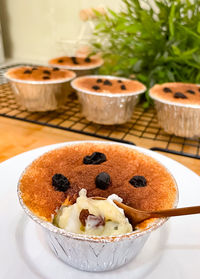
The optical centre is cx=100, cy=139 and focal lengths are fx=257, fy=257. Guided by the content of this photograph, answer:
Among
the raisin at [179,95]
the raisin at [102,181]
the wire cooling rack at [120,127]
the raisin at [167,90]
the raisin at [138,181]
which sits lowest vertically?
the wire cooling rack at [120,127]

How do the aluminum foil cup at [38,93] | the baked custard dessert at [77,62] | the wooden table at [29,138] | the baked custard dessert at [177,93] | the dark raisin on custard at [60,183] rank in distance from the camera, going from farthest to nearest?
the baked custard dessert at [77,62] < the aluminum foil cup at [38,93] < the baked custard dessert at [177,93] < the wooden table at [29,138] < the dark raisin on custard at [60,183]

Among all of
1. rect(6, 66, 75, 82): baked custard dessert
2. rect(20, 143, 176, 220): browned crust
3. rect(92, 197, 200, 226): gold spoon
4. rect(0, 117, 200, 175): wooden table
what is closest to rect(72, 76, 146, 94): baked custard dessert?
rect(6, 66, 75, 82): baked custard dessert

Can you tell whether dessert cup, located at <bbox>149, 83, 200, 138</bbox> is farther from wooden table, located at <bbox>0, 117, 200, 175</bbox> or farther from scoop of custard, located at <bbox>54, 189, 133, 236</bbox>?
scoop of custard, located at <bbox>54, 189, 133, 236</bbox>

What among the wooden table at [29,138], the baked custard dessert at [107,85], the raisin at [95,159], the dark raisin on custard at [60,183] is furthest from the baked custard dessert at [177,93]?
the dark raisin on custard at [60,183]

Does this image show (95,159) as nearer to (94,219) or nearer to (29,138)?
(94,219)

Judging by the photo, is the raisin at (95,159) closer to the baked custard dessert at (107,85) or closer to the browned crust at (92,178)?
the browned crust at (92,178)

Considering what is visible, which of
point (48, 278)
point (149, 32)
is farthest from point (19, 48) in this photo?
point (48, 278)
